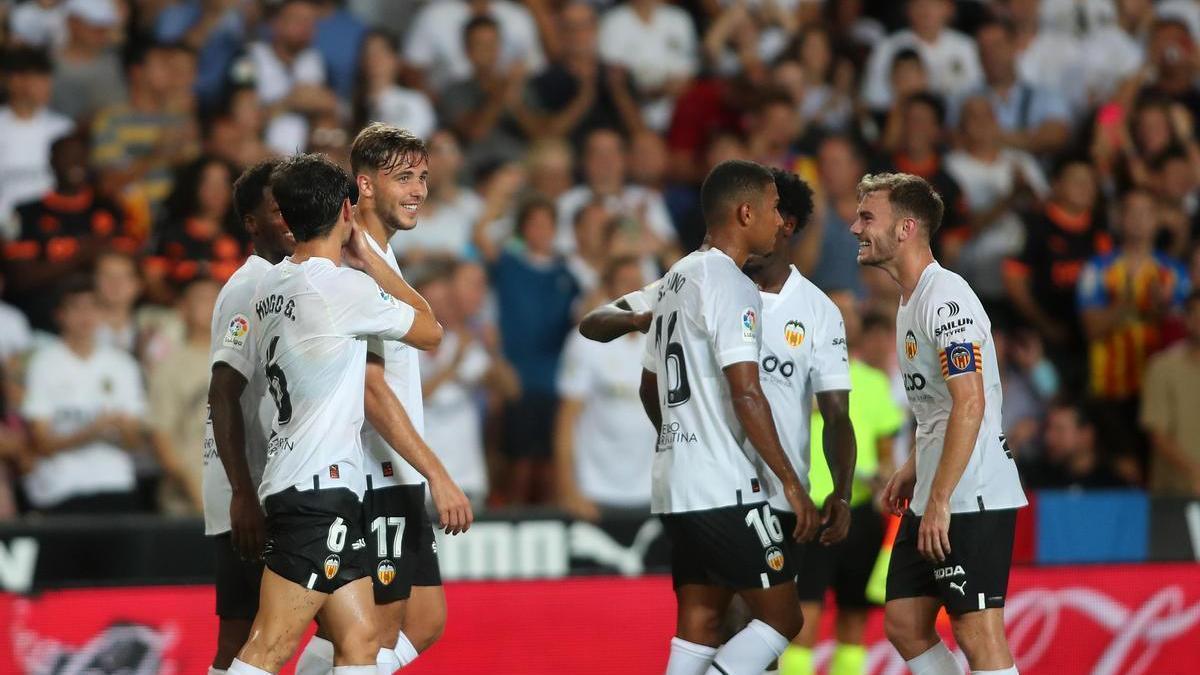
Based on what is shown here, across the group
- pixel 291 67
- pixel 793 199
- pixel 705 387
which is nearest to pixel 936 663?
pixel 705 387

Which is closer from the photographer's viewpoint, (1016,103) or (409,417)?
(409,417)

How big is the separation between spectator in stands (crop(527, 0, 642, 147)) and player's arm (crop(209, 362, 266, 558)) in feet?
22.5

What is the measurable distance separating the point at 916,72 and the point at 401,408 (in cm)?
845

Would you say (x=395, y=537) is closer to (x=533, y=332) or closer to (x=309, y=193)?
(x=309, y=193)

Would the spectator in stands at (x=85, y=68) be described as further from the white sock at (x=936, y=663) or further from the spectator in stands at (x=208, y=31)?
the white sock at (x=936, y=663)

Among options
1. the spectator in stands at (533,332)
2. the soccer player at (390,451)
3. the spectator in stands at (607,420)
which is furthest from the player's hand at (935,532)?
the spectator in stands at (533,332)

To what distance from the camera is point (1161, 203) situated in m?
13.2

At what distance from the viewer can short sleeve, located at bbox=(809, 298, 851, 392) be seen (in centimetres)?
686

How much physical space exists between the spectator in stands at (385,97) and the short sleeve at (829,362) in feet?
19.1

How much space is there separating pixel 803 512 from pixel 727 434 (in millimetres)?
423

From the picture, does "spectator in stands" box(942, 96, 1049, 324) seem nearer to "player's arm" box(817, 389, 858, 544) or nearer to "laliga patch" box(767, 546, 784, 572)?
"player's arm" box(817, 389, 858, 544)

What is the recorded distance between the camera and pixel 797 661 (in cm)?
809

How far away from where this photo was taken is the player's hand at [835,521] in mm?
6703

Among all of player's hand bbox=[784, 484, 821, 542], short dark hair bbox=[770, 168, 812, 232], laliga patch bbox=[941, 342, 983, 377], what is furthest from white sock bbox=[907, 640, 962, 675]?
short dark hair bbox=[770, 168, 812, 232]
